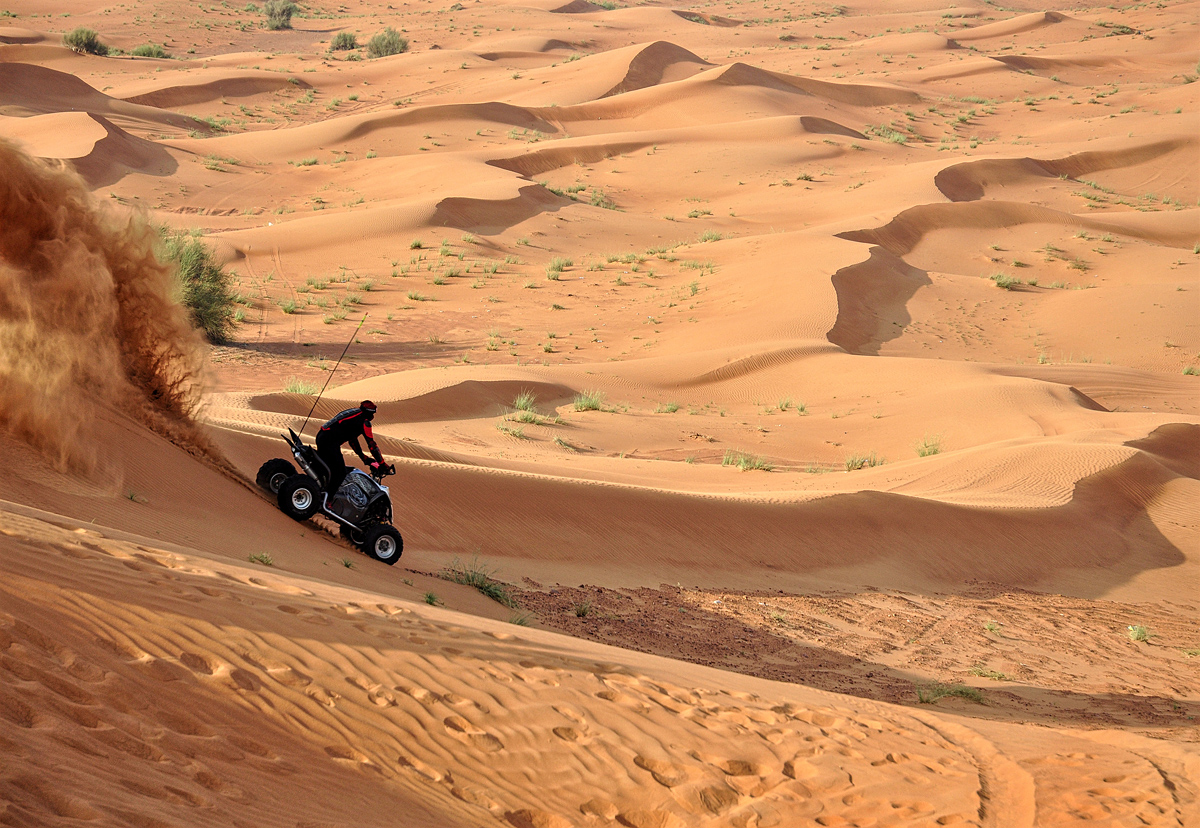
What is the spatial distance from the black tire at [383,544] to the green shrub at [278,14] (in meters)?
73.2

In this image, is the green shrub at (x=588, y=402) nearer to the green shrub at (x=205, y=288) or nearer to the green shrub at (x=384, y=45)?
the green shrub at (x=205, y=288)

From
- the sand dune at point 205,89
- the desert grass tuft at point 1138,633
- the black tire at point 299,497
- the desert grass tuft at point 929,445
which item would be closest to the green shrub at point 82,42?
the sand dune at point 205,89

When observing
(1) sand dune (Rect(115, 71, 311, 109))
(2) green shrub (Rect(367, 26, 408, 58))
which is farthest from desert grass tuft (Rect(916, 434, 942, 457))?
(2) green shrub (Rect(367, 26, 408, 58))

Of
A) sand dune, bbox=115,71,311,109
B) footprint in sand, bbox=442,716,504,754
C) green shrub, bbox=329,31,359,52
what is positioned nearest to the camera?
footprint in sand, bbox=442,716,504,754

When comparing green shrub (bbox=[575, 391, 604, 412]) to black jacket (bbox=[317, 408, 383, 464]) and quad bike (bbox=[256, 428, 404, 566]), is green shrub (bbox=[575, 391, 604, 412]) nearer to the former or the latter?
quad bike (bbox=[256, 428, 404, 566])

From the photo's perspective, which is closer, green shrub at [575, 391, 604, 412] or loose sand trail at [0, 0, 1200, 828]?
loose sand trail at [0, 0, 1200, 828]

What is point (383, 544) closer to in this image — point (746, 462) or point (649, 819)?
point (649, 819)

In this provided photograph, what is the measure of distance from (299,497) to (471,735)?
4.94 metres

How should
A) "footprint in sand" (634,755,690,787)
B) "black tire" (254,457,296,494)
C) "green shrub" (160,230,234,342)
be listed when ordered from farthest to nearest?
"green shrub" (160,230,234,342) < "black tire" (254,457,296,494) < "footprint in sand" (634,755,690,787)

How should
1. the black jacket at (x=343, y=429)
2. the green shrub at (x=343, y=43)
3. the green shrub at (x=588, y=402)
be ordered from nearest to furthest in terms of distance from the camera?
1. the black jacket at (x=343, y=429)
2. the green shrub at (x=588, y=402)
3. the green shrub at (x=343, y=43)

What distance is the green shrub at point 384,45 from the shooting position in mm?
64375

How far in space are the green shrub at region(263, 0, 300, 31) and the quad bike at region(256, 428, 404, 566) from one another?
2864 inches

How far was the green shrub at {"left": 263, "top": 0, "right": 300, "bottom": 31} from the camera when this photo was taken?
242ft

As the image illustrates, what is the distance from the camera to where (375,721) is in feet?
15.4
